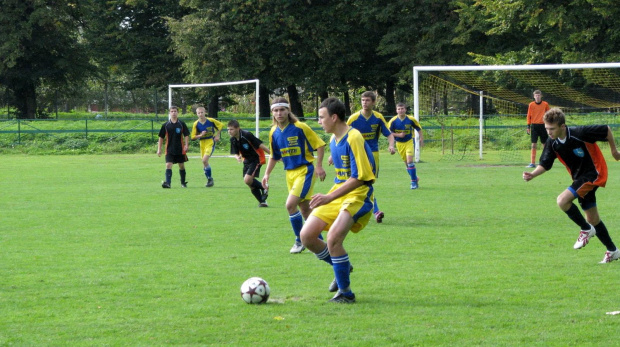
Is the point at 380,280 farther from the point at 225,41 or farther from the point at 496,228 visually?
the point at 225,41

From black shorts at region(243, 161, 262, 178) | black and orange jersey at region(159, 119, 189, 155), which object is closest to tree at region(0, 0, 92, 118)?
black and orange jersey at region(159, 119, 189, 155)

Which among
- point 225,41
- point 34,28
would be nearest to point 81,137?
point 225,41

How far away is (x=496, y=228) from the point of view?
10.5 m

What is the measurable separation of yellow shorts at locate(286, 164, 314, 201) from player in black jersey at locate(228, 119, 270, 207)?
4.50 metres

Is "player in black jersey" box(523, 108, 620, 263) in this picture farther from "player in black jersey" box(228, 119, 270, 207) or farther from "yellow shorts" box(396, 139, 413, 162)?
"yellow shorts" box(396, 139, 413, 162)

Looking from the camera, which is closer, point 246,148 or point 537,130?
point 246,148

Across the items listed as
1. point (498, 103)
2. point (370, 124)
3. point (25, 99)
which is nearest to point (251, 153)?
point (370, 124)

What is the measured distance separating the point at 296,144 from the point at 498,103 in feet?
71.5

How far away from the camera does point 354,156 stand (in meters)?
6.11

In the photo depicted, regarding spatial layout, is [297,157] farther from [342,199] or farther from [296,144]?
[342,199]

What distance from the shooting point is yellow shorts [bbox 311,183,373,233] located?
6.21m

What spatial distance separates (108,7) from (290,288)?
44.2 meters

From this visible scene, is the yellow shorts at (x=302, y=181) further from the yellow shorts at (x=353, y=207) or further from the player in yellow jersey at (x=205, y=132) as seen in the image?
the player in yellow jersey at (x=205, y=132)

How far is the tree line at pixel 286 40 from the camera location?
34594mm
